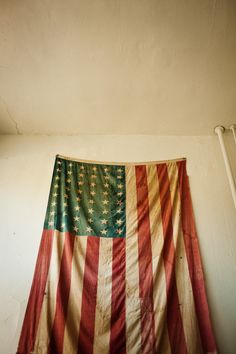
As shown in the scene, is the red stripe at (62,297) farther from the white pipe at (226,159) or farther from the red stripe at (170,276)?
the white pipe at (226,159)

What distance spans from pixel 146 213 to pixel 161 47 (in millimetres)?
1415

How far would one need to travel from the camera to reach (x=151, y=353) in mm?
1394

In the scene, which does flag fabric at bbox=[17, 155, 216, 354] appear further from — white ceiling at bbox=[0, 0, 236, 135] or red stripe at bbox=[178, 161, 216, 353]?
white ceiling at bbox=[0, 0, 236, 135]

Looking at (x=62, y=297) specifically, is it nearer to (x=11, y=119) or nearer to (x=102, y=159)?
(x=102, y=159)

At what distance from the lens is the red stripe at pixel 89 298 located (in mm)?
1432

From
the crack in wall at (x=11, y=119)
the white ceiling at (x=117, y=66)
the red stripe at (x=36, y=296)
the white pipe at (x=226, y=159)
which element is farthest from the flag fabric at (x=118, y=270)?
the crack in wall at (x=11, y=119)

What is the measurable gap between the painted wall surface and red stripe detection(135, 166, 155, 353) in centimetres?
44

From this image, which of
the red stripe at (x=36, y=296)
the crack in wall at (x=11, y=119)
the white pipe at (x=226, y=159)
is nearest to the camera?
the red stripe at (x=36, y=296)

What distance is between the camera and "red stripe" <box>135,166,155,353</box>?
1451 millimetres

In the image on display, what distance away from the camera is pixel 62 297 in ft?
5.04

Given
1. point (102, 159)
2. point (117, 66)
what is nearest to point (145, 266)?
point (102, 159)

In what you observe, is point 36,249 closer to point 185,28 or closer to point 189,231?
point 189,231

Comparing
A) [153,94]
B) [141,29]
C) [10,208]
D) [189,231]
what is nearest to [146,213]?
[189,231]

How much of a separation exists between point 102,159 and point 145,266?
119cm
